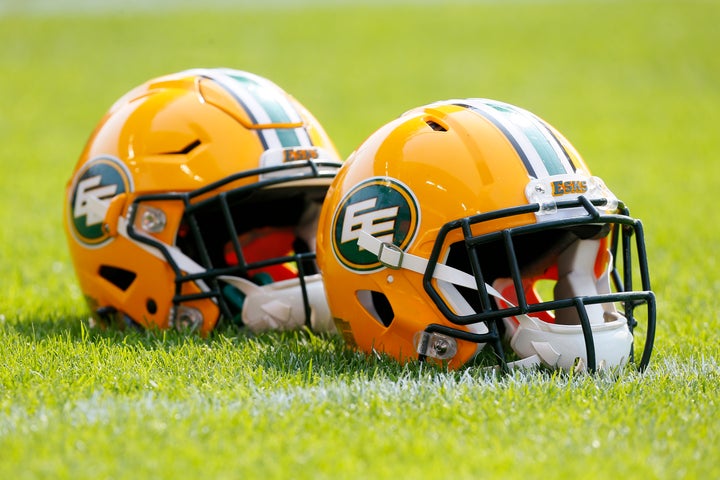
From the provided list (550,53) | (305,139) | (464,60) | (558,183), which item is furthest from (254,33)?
(558,183)

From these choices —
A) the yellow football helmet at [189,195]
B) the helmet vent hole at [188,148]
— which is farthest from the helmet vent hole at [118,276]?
the helmet vent hole at [188,148]

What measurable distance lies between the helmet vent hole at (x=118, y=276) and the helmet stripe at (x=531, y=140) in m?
1.80

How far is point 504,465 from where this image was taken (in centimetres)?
266

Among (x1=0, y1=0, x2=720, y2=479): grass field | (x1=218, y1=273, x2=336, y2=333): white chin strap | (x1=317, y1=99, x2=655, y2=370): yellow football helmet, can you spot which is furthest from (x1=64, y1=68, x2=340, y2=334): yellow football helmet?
(x1=317, y1=99, x2=655, y2=370): yellow football helmet

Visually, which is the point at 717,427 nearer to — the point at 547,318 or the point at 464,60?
the point at 547,318

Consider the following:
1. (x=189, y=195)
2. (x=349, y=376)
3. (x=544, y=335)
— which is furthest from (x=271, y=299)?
(x=544, y=335)

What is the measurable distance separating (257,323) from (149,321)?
499 mm

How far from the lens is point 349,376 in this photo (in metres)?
3.45

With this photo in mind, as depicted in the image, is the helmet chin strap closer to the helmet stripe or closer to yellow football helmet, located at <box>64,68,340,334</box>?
the helmet stripe

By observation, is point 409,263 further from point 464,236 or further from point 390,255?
point 464,236

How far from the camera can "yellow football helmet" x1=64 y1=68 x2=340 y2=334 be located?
4.21 metres

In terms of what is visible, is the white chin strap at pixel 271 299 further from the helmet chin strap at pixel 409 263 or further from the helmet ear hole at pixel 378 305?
the helmet chin strap at pixel 409 263

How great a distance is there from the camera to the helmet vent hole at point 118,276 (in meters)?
4.48

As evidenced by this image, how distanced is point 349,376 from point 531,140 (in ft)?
3.53
